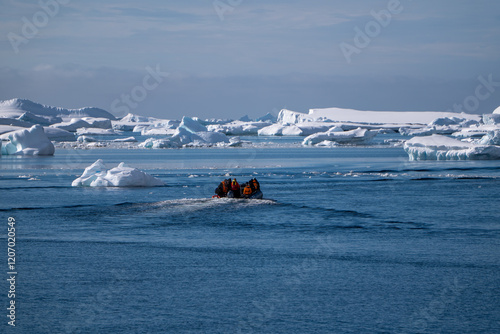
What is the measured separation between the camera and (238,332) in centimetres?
662

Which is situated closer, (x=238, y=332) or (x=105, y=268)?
(x=238, y=332)

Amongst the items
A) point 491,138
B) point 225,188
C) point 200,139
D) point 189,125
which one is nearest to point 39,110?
point 189,125

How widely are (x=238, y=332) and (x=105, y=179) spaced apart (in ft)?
48.7

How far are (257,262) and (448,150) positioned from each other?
2534 cm

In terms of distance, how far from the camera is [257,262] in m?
9.75

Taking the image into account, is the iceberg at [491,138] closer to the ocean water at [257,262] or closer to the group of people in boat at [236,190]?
the ocean water at [257,262]

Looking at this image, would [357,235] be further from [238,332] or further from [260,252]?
[238,332]

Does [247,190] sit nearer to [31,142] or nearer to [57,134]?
[31,142]

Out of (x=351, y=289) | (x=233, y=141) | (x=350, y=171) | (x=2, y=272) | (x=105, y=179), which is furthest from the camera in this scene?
(x=233, y=141)

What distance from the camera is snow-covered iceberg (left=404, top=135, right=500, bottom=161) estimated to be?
3297cm

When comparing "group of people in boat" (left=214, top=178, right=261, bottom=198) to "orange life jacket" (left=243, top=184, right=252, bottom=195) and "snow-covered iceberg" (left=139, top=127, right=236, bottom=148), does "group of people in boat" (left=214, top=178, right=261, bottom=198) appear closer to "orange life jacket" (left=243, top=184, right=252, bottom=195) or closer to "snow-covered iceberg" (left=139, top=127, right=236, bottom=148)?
"orange life jacket" (left=243, top=184, right=252, bottom=195)

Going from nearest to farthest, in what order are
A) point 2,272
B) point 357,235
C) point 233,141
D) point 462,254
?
point 2,272 < point 462,254 < point 357,235 < point 233,141

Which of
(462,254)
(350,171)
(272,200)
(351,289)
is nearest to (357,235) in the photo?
(462,254)

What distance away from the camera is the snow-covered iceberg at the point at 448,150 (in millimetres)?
32969
